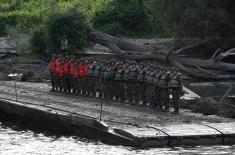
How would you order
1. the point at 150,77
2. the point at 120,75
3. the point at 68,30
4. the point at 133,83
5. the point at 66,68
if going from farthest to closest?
the point at 68,30 < the point at 66,68 < the point at 120,75 < the point at 133,83 < the point at 150,77

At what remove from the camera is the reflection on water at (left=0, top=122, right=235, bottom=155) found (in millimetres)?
22797

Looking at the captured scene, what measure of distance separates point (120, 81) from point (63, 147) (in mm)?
6253

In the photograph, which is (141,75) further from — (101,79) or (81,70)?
(81,70)

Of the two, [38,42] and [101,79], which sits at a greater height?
[38,42]

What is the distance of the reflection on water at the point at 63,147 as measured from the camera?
2280cm

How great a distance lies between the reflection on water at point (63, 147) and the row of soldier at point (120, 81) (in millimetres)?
3859

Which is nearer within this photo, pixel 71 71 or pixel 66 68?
pixel 71 71

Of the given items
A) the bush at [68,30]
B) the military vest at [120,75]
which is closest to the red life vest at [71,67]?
the military vest at [120,75]

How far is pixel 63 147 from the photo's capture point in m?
24.7

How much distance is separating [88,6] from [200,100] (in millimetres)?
39140

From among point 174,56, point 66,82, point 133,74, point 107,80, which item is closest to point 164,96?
point 133,74

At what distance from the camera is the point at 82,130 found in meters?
26.2

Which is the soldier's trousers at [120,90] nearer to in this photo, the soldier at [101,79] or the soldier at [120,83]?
the soldier at [120,83]

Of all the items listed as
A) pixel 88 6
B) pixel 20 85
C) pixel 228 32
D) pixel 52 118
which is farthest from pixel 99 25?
pixel 52 118
